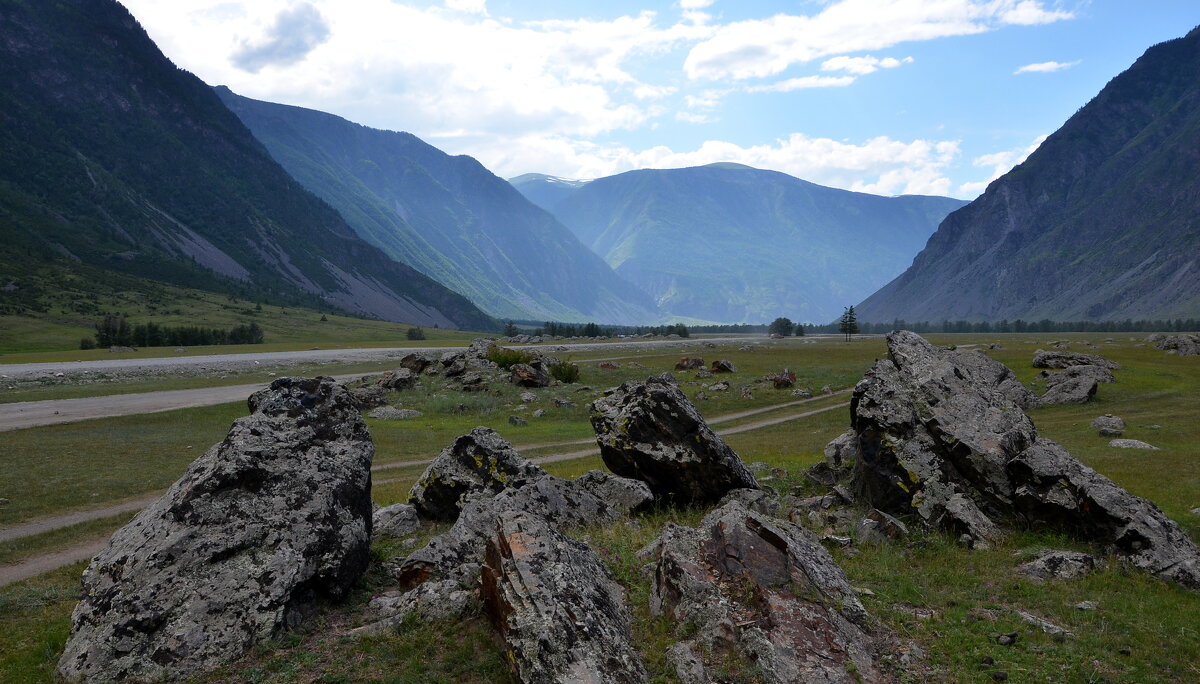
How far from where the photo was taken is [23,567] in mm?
15672

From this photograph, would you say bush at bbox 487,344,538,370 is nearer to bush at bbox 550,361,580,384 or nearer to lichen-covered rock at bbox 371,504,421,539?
bush at bbox 550,361,580,384

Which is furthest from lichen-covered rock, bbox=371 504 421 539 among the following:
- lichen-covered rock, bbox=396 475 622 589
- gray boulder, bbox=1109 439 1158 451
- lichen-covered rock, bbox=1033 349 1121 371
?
lichen-covered rock, bbox=1033 349 1121 371

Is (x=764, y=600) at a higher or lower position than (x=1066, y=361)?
lower

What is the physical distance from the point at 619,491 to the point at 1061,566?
32.5 ft

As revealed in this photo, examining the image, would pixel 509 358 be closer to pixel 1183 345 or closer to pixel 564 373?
pixel 564 373

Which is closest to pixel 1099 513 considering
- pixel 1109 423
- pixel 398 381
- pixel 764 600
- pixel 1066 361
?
pixel 764 600

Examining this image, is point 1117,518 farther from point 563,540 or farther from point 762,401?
point 762,401

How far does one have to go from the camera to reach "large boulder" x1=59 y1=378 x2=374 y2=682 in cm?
993

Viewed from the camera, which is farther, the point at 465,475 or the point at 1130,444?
the point at 1130,444

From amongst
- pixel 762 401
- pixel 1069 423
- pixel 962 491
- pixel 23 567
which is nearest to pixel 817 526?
pixel 962 491

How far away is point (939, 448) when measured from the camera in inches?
720

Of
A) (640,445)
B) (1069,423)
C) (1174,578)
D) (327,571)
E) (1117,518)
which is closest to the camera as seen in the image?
(327,571)

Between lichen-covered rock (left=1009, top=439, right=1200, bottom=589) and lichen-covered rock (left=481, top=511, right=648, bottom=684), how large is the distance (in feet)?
34.8

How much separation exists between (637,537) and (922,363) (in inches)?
503
